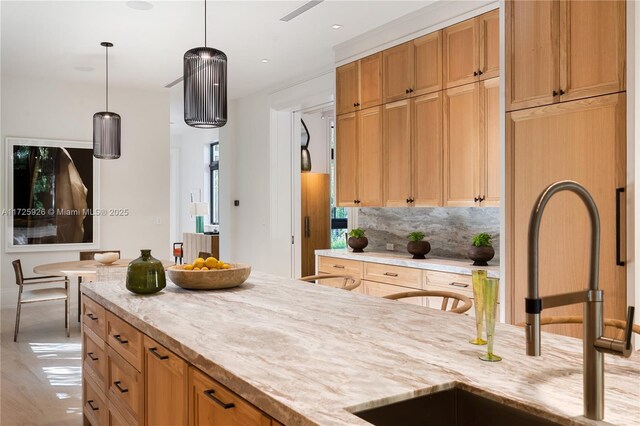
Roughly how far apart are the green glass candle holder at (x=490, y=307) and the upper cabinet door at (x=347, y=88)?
410cm

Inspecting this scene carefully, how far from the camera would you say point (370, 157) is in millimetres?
5172

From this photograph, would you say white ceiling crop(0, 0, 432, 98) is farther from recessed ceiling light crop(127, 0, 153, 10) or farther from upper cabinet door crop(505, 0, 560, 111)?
upper cabinet door crop(505, 0, 560, 111)

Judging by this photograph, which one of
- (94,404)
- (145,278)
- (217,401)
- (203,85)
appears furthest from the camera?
(203,85)

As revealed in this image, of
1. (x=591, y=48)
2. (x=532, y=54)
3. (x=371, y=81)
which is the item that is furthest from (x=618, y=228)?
(x=371, y=81)

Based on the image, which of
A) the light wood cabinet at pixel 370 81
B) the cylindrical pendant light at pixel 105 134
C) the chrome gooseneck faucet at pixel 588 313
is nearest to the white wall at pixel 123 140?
the cylindrical pendant light at pixel 105 134

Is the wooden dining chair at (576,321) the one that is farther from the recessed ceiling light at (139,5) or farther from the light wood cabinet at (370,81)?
the recessed ceiling light at (139,5)

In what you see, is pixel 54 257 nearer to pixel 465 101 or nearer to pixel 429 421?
pixel 465 101

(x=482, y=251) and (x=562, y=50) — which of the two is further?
(x=482, y=251)

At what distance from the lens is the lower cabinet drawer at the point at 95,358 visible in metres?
2.45

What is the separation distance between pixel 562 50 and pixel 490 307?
2029 mm

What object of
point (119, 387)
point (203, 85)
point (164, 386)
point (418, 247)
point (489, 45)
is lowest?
point (119, 387)

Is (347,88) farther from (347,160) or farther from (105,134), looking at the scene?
(105,134)

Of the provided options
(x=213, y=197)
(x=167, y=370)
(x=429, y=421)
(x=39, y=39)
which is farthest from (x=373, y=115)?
(x=213, y=197)

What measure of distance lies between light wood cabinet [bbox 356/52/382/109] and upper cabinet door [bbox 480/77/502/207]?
1209 mm
